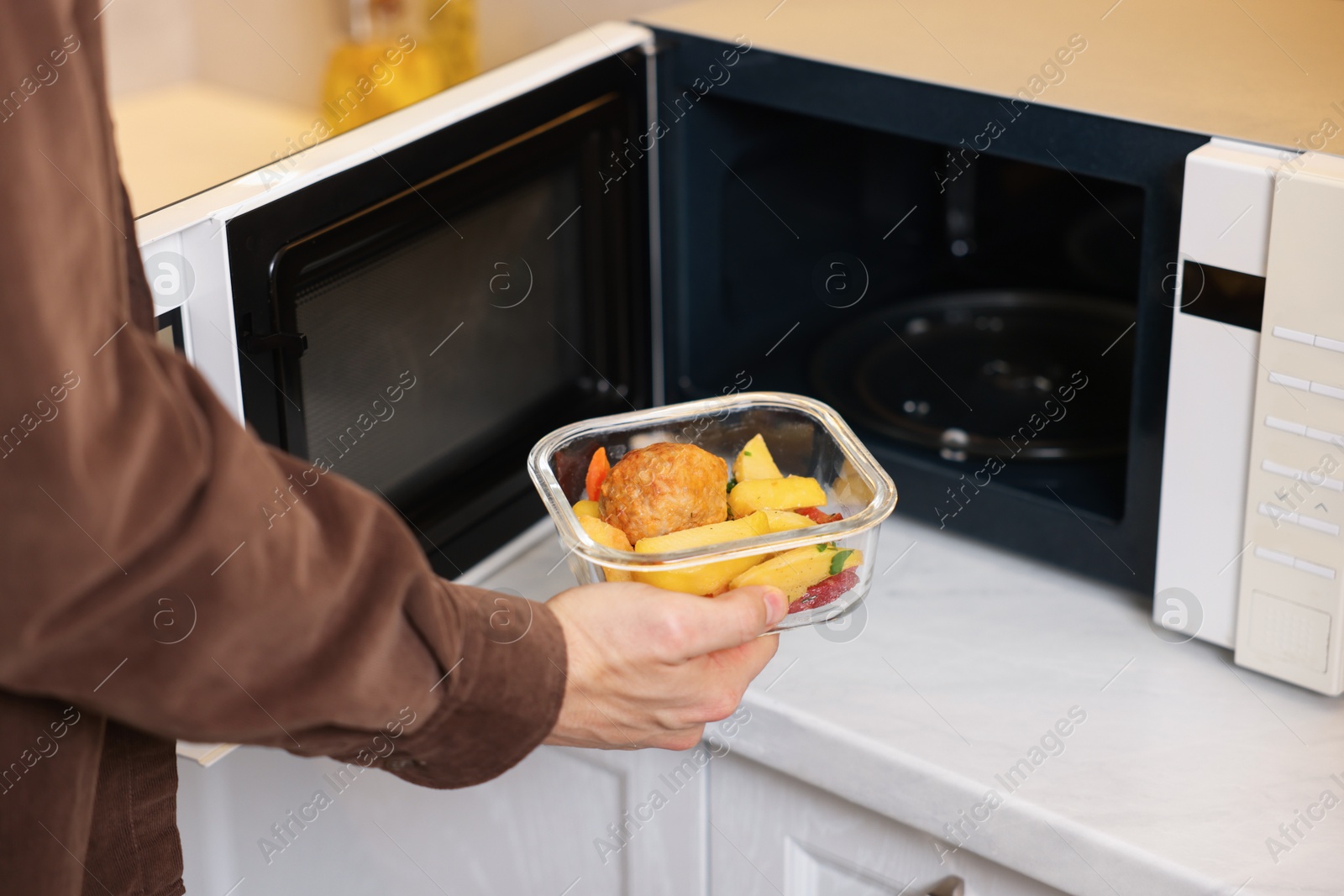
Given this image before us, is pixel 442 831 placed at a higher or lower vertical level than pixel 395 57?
lower

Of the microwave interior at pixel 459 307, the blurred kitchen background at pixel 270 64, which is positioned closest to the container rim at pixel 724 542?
the microwave interior at pixel 459 307

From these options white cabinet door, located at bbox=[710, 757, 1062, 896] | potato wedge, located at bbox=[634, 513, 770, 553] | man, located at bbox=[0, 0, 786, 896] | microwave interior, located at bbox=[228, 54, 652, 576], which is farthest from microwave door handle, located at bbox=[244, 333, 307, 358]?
white cabinet door, located at bbox=[710, 757, 1062, 896]

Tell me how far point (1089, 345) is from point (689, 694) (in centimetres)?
50

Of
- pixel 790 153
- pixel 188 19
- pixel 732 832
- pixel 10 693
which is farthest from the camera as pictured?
pixel 188 19

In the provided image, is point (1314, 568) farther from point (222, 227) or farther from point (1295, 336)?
point (222, 227)

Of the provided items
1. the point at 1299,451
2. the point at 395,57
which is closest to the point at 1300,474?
the point at 1299,451

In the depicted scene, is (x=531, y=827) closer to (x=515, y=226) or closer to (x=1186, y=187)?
(x=515, y=226)

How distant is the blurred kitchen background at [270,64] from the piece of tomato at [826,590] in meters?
0.77

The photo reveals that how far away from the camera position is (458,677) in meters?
0.51

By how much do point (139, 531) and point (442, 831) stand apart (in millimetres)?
507

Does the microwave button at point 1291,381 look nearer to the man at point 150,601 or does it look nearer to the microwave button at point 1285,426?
the microwave button at point 1285,426

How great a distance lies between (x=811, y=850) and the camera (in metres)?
0.77

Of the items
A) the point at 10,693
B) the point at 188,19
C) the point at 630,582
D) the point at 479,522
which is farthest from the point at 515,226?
the point at 188,19

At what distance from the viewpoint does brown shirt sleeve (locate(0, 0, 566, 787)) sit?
39 cm
